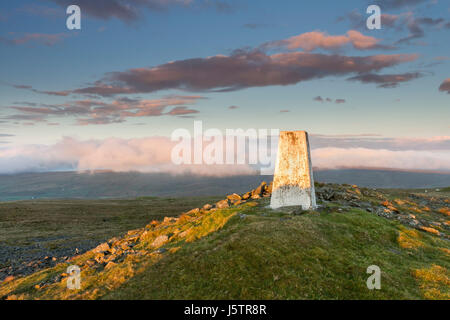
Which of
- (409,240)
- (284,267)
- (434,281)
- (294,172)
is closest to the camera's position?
(284,267)

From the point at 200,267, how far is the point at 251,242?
3314mm

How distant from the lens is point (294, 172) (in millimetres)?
24734

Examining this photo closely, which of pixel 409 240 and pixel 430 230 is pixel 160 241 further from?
pixel 430 230

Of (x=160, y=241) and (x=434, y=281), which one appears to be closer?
(x=434, y=281)

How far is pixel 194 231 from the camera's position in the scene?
22453 mm

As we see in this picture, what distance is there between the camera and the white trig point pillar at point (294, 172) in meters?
24.5

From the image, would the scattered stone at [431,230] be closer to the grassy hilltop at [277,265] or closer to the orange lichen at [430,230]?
the orange lichen at [430,230]

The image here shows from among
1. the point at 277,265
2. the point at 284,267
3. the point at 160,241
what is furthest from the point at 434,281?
the point at 160,241

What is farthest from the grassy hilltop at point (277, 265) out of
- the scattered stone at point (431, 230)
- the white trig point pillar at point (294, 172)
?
the scattered stone at point (431, 230)

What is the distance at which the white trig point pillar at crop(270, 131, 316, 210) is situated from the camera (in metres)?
24.5

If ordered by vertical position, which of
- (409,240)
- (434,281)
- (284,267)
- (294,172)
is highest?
(294,172)
